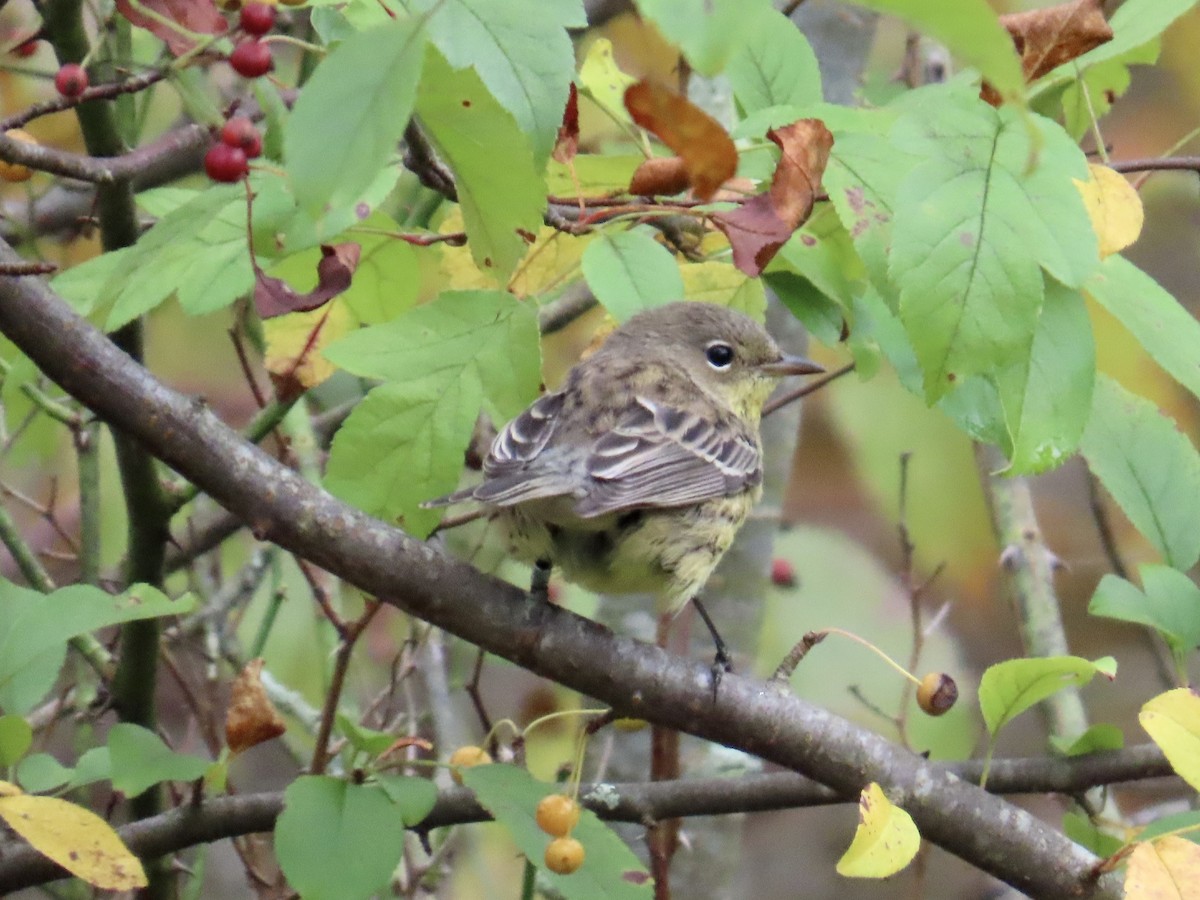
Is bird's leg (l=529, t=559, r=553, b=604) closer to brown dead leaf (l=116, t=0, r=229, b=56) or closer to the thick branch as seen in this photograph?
the thick branch

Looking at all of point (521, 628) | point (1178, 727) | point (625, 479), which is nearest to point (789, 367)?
point (625, 479)

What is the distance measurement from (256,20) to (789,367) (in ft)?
7.71

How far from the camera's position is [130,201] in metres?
2.77

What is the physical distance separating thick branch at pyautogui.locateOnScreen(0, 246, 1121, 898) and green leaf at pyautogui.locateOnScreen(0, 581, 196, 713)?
0.22m

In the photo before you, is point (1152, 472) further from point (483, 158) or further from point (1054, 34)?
point (483, 158)

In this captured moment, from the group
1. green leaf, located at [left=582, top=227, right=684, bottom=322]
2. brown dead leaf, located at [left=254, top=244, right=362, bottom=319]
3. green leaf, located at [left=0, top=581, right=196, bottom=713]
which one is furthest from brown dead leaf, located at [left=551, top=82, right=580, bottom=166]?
green leaf, located at [left=0, top=581, right=196, bottom=713]

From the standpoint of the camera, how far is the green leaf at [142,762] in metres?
2.40

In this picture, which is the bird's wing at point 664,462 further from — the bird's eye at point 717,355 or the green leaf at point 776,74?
the green leaf at point 776,74

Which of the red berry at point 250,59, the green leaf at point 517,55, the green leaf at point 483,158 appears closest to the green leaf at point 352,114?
the green leaf at point 517,55

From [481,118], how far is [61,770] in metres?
1.39

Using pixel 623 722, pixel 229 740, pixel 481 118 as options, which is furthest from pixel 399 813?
pixel 481 118

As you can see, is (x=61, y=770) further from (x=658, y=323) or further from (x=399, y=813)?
(x=658, y=323)

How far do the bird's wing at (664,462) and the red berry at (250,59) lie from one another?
1.18 meters

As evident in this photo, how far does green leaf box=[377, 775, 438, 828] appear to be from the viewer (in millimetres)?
2410
